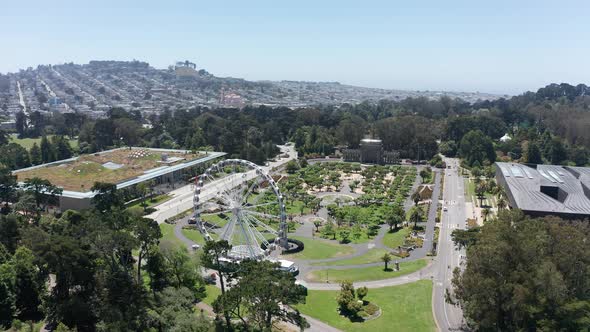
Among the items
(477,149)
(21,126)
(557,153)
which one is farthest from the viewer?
(21,126)

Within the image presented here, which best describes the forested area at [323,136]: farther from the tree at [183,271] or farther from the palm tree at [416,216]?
the tree at [183,271]

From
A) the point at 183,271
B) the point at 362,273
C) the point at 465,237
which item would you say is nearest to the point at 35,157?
the point at 183,271

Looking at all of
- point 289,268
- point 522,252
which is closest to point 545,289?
point 522,252

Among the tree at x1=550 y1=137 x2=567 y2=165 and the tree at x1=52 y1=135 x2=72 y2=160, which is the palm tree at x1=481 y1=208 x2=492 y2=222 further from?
the tree at x1=52 y1=135 x2=72 y2=160

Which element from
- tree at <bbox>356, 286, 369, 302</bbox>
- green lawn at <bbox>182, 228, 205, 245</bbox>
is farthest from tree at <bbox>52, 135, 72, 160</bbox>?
tree at <bbox>356, 286, 369, 302</bbox>

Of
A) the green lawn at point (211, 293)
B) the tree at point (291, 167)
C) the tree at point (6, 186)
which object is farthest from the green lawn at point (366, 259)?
the tree at point (6, 186)

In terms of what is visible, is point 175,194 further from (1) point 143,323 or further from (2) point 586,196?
(2) point 586,196

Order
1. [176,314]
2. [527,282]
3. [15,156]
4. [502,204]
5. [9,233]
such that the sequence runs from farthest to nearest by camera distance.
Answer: [15,156] → [502,204] → [9,233] → [176,314] → [527,282]

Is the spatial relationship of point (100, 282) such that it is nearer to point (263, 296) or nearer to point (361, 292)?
point (263, 296)
